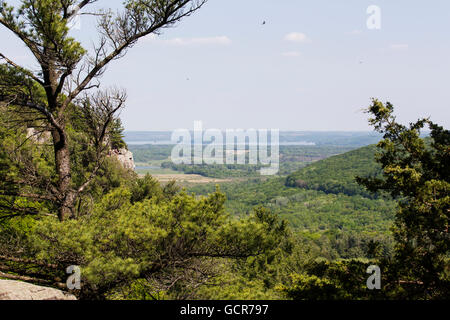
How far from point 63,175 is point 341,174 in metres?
183

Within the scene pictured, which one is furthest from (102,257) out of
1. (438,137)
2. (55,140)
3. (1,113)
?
(438,137)

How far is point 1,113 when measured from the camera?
7465mm

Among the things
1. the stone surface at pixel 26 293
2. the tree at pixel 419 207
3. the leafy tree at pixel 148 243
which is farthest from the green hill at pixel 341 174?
the stone surface at pixel 26 293

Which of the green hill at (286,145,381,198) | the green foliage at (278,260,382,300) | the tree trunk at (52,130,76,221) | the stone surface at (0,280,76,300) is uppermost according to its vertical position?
the tree trunk at (52,130,76,221)

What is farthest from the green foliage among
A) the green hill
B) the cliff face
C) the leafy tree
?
the green hill

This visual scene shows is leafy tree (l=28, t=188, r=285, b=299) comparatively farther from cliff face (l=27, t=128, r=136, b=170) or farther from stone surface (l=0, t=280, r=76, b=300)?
cliff face (l=27, t=128, r=136, b=170)

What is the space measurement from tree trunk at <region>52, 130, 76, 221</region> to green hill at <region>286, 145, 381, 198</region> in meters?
160

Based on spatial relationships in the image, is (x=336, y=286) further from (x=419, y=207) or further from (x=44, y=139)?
(x=44, y=139)

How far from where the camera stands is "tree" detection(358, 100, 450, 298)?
27.0ft

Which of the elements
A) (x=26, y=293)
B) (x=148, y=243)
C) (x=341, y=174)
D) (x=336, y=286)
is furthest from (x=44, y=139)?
(x=341, y=174)

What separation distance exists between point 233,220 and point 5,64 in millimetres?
6415

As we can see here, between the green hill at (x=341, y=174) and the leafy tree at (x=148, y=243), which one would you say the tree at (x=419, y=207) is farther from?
the green hill at (x=341, y=174)

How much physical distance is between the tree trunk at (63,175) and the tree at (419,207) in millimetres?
8228

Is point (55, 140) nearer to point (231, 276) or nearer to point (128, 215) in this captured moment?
point (128, 215)
